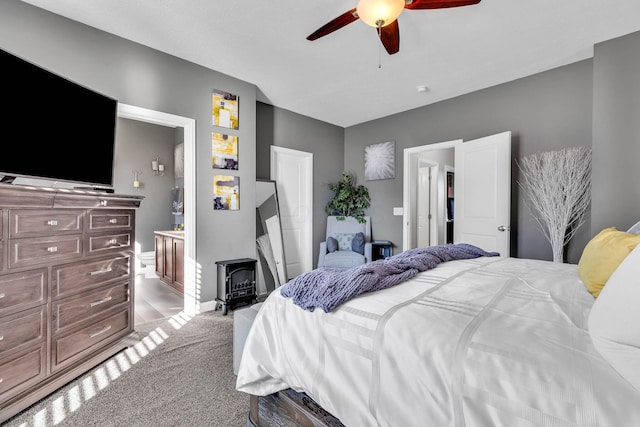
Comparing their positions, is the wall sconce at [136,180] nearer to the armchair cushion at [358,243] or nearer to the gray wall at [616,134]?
the armchair cushion at [358,243]

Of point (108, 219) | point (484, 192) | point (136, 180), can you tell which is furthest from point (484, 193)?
point (136, 180)

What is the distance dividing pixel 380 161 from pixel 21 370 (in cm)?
444

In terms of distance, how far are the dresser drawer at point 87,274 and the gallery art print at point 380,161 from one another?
11.9ft

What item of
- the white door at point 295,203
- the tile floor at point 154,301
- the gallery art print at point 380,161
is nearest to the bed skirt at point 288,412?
the tile floor at point 154,301

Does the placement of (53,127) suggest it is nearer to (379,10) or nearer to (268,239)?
(379,10)

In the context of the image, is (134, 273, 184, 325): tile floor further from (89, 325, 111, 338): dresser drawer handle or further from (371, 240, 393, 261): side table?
(371, 240, 393, 261): side table

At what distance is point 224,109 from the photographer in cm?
334

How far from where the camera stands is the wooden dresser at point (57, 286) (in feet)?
5.07

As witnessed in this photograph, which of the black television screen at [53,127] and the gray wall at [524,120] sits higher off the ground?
the gray wall at [524,120]

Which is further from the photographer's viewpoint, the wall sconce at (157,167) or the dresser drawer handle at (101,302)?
the wall sconce at (157,167)

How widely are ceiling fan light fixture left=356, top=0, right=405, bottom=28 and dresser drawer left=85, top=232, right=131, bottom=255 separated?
Answer: 2.29 meters

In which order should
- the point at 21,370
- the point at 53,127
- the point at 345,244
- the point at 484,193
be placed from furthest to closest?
the point at 345,244
the point at 484,193
the point at 53,127
the point at 21,370

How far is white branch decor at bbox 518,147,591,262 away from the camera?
2.84 metres

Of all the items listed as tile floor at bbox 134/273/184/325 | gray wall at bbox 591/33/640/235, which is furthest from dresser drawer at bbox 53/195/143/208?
gray wall at bbox 591/33/640/235
